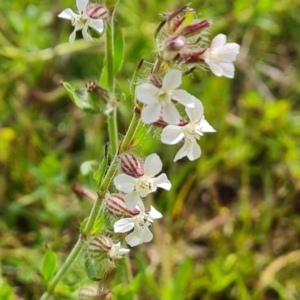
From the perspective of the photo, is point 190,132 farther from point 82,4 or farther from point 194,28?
point 82,4

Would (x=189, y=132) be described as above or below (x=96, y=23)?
below

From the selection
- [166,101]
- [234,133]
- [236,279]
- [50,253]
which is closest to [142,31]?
[234,133]

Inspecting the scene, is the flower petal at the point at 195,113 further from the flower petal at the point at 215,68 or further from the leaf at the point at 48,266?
the leaf at the point at 48,266

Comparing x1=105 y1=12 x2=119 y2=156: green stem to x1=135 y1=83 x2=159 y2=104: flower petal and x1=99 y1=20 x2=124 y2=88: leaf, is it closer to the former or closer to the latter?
x1=99 y1=20 x2=124 y2=88: leaf

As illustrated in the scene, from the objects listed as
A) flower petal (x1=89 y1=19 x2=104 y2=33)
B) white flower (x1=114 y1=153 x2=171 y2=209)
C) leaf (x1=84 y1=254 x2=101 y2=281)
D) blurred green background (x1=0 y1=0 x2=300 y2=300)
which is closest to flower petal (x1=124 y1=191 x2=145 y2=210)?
white flower (x1=114 y1=153 x2=171 y2=209)

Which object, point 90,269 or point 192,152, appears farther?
point 90,269

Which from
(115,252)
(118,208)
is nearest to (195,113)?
(118,208)

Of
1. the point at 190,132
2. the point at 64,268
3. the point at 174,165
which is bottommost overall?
the point at 174,165
